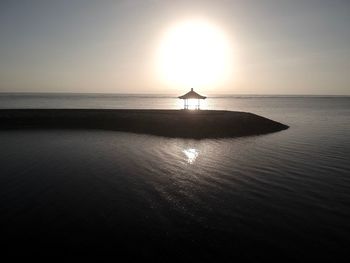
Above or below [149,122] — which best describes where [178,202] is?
below

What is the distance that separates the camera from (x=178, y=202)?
619 inches

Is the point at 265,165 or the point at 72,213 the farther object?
the point at 265,165

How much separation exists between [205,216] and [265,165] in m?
11.8

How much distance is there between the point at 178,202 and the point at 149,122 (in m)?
32.1

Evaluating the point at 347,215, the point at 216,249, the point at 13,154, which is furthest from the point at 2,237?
the point at 13,154

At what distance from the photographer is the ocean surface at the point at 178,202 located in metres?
11.3

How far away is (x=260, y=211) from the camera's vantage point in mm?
14555

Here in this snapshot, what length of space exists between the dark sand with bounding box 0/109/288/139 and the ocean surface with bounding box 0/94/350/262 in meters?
13.8

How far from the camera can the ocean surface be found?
37.1ft

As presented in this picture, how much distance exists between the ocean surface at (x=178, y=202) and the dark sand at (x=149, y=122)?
13.8 meters

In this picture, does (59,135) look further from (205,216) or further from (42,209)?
(205,216)

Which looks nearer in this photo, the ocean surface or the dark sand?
the ocean surface

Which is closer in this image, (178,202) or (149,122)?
A: (178,202)

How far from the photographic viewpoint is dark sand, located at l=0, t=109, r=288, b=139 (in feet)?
144
